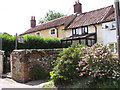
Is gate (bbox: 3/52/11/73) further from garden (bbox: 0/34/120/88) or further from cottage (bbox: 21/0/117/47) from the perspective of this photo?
cottage (bbox: 21/0/117/47)

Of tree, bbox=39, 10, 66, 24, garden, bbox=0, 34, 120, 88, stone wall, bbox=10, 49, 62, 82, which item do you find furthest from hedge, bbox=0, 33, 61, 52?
tree, bbox=39, 10, 66, 24

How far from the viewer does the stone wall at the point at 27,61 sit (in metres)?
7.37

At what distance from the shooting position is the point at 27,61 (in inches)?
294

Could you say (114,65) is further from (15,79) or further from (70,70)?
(15,79)

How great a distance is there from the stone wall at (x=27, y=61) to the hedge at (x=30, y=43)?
12.8ft

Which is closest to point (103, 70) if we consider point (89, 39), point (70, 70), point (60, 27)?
point (70, 70)

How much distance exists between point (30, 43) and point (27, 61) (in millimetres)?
6394

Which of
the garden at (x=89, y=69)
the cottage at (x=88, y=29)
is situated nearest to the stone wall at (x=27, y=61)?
the garden at (x=89, y=69)

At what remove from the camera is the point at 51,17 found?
4562 cm

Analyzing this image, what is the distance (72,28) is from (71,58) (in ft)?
44.6

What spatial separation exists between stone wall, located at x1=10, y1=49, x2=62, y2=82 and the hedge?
3909mm

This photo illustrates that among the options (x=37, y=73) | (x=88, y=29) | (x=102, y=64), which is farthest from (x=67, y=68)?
(x=88, y=29)

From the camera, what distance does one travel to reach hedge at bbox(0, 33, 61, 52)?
11438 mm

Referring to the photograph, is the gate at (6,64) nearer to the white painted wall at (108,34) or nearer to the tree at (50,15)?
the white painted wall at (108,34)
